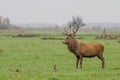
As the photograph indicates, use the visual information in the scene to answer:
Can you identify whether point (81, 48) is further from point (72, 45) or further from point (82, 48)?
point (72, 45)

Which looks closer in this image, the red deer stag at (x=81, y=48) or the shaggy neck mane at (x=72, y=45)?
the red deer stag at (x=81, y=48)

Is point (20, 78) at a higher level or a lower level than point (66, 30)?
lower

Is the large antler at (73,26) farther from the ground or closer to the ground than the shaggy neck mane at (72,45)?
farther from the ground

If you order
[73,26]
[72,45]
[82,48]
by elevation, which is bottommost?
[82,48]

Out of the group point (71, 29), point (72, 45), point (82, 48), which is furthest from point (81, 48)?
point (71, 29)

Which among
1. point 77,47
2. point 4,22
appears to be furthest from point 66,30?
point 4,22

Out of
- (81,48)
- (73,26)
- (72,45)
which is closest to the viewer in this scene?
(81,48)

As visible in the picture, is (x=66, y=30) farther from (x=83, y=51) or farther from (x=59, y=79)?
(x=59, y=79)

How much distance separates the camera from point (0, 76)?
57.2 ft

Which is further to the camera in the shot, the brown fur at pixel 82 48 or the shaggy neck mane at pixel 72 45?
the shaggy neck mane at pixel 72 45

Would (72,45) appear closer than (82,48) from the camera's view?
No

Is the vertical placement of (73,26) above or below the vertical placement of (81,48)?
above

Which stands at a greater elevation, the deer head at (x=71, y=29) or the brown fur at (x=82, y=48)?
the deer head at (x=71, y=29)

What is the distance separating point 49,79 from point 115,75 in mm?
3579
